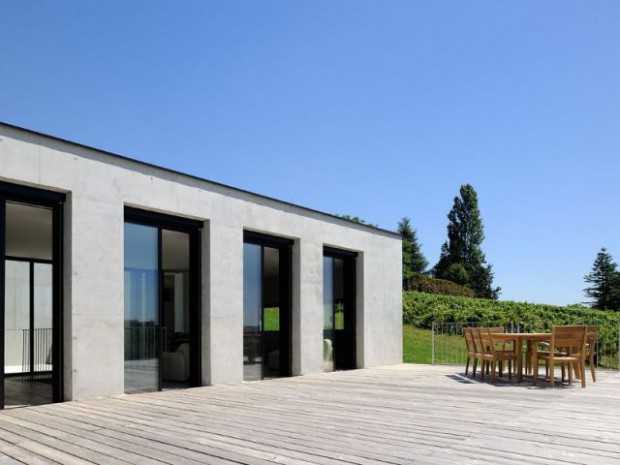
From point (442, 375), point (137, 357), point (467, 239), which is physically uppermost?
point (467, 239)

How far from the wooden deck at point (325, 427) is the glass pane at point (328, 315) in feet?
12.6

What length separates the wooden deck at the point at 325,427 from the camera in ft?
14.5

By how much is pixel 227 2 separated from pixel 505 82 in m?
8.53

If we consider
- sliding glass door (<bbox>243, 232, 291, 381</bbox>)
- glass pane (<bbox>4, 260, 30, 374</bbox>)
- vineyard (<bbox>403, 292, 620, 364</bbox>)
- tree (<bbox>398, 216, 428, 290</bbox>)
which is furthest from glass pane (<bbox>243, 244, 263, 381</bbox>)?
tree (<bbox>398, 216, 428, 290</bbox>)

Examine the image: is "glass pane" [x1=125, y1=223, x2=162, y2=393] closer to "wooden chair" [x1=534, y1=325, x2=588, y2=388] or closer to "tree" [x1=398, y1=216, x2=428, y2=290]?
"wooden chair" [x1=534, y1=325, x2=588, y2=388]

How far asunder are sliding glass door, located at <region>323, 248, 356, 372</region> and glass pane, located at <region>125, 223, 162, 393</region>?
4.78m

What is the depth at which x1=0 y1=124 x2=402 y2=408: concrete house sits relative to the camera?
25.6ft

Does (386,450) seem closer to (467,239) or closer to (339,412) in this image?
(339,412)

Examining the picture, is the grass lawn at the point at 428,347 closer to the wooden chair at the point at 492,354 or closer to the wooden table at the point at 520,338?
the wooden chair at the point at 492,354

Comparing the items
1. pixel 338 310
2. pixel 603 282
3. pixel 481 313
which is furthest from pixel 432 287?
pixel 603 282

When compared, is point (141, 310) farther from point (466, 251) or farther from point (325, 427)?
point (466, 251)

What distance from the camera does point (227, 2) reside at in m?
11.1

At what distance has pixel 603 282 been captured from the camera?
52188 mm

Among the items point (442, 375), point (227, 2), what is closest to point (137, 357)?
point (442, 375)
